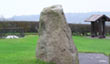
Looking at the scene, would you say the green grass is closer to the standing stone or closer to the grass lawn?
the grass lawn

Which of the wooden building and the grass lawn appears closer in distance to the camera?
the grass lawn

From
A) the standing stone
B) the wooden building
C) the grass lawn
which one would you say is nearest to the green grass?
the grass lawn

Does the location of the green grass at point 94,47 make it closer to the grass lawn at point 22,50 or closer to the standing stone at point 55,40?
the grass lawn at point 22,50

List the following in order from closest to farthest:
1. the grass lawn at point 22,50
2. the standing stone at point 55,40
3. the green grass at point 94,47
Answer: the standing stone at point 55,40 < the grass lawn at point 22,50 < the green grass at point 94,47

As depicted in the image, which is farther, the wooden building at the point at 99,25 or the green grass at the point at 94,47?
the wooden building at the point at 99,25

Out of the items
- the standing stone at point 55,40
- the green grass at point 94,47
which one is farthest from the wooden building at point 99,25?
the standing stone at point 55,40

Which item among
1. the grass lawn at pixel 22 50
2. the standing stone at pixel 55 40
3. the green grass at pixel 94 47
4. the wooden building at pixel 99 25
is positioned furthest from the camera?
the wooden building at pixel 99 25

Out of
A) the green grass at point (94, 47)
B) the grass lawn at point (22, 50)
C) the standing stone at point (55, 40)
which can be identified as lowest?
the green grass at point (94, 47)

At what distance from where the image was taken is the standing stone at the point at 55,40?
29.6 ft

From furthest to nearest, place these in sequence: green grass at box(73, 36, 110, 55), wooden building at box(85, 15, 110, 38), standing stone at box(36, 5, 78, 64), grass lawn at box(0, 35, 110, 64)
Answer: wooden building at box(85, 15, 110, 38) < green grass at box(73, 36, 110, 55) < grass lawn at box(0, 35, 110, 64) < standing stone at box(36, 5, 78, 64)

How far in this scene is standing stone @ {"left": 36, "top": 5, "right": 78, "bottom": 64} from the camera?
29.6 feet

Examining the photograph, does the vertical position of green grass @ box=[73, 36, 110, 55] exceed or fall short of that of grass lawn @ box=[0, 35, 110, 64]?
it falls short

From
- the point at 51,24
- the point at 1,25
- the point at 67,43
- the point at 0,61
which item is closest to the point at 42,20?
the point at 51,24

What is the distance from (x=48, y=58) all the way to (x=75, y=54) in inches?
32.1
